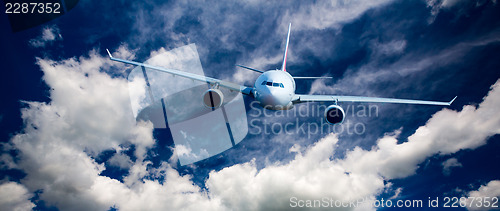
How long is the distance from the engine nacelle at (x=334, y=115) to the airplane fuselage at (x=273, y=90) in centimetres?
396

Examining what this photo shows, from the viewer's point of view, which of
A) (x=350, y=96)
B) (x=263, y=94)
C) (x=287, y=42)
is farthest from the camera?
(x=287, y=42)

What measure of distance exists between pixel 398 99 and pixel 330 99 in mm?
6915

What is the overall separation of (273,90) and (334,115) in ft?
21.9

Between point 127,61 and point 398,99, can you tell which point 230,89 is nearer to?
point 127,61

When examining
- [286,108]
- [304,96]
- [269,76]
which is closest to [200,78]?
[269,76]

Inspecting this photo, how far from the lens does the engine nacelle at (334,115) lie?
17.7 m

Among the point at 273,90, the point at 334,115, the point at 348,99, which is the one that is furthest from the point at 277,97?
the point at 348,99

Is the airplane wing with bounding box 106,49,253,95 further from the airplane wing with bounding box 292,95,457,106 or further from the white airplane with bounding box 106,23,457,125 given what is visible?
the airplane wing with bounding box 292,95,457,106

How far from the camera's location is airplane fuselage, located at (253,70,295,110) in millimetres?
16938

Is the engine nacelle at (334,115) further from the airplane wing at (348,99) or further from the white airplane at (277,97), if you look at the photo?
the airplane wing at (348,99)

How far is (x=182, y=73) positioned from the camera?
21984 mm

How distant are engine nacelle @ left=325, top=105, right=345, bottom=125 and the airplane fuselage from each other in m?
3.96

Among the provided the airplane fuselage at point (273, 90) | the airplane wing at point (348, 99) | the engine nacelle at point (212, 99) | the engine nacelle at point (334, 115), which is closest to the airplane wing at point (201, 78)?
the engine nacelle at point (212, 99)

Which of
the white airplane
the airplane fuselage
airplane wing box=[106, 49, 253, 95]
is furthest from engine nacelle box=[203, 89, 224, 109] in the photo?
the airplane fuselage
